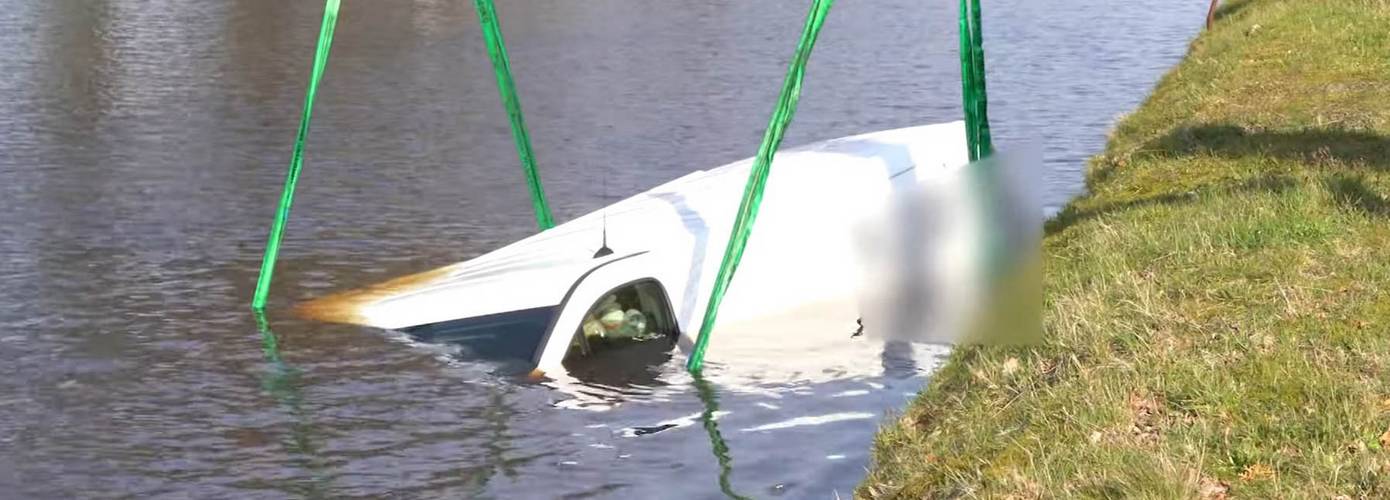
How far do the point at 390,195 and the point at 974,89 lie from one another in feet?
19.4

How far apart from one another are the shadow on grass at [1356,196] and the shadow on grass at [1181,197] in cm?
25

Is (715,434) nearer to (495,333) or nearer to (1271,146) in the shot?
(495,333)

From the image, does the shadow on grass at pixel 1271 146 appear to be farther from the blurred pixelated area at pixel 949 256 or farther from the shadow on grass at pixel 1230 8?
the shadow on grass at pixel 1230 8

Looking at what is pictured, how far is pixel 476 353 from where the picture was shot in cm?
1267

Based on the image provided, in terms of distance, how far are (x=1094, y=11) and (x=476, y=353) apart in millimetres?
26273

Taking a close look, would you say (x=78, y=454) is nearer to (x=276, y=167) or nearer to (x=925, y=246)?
(x=925, y=246)

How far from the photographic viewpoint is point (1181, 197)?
40.0 feet

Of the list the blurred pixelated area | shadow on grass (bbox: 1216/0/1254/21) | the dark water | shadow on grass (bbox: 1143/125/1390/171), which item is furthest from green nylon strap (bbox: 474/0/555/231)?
shadow on grass (bbox: 1216/0/1254/21)

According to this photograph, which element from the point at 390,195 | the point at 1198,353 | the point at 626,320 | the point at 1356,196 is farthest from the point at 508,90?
the point at 1198,353

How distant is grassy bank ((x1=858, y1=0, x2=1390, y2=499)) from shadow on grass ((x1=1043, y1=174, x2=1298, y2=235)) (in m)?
0.03

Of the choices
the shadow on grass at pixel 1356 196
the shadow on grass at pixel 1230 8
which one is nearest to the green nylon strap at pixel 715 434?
the shadow on grass at pixel 1356 196

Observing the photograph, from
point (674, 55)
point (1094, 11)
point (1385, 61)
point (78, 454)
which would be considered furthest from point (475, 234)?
point (1094, 11)

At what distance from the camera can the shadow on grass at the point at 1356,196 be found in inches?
424

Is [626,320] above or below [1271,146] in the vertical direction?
below
